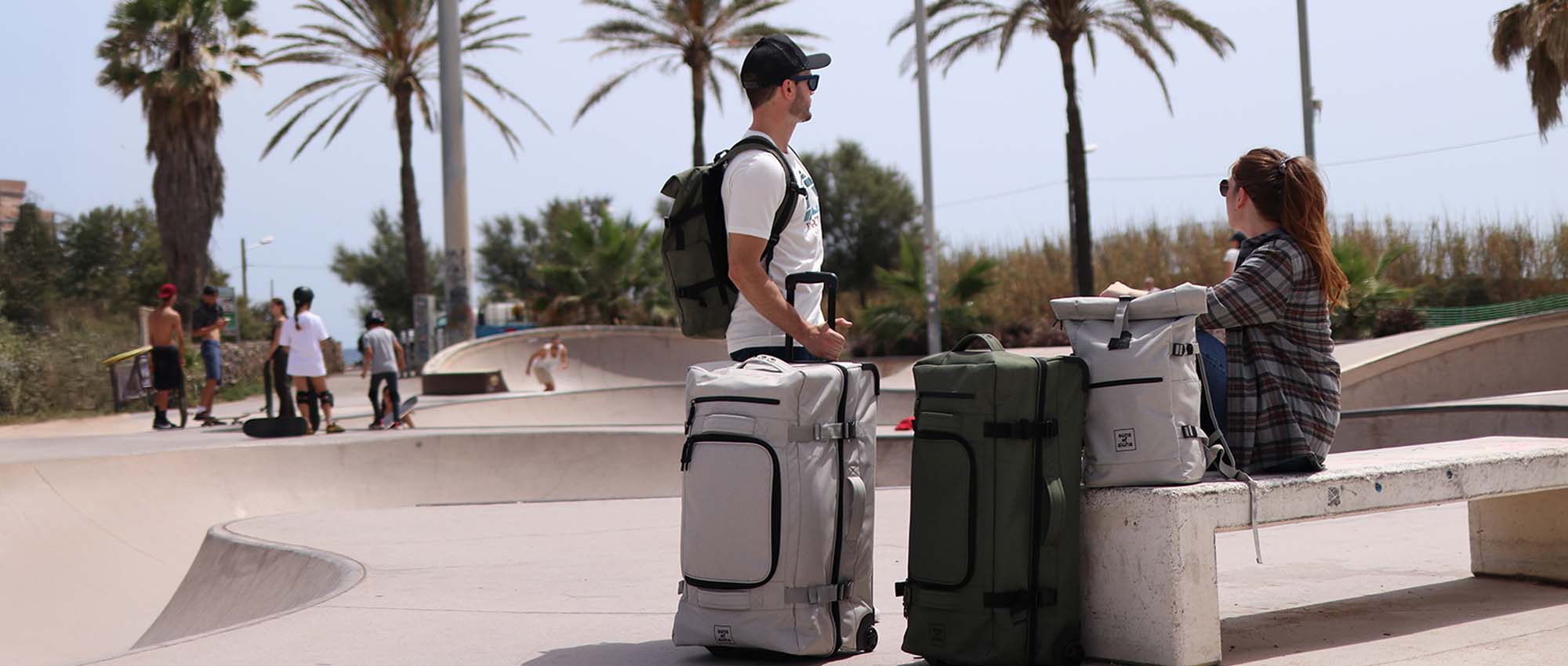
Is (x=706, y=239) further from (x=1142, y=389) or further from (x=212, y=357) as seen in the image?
(x=212, y=357)

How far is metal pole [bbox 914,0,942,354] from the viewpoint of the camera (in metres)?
22.8

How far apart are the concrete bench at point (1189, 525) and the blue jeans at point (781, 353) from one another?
879mm

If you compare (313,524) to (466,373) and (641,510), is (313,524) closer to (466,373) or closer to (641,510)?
(641,510)

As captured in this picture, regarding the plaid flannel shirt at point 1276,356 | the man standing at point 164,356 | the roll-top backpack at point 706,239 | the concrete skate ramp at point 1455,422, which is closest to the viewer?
the plaid flannel shirt at point 1276,356

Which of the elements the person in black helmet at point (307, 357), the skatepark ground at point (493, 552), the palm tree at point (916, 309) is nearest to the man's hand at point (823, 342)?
the skatepark ground at point (493, 552)

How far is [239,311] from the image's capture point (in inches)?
1668

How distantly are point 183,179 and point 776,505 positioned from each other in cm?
2944

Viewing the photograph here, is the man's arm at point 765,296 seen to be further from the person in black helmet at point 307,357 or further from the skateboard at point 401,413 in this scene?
the skateboard at point 401,413

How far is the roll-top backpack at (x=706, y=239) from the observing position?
12.0 ft

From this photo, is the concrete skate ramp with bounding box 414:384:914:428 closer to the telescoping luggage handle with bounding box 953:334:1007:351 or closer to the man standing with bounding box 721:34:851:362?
the man standing with bounding box 721:34:851:362

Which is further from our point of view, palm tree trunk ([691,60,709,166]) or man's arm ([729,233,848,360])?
palm tree trunk ([691,60,709,166])

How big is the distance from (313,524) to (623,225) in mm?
30154

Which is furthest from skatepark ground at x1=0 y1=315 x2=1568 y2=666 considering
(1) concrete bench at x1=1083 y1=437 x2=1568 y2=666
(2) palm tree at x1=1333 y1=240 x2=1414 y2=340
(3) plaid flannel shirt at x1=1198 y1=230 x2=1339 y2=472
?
(2) palm tree at x1=1333 y1=240 x2=1414 y2=340

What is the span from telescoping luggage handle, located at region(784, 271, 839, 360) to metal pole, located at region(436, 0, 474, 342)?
18.1 metres
